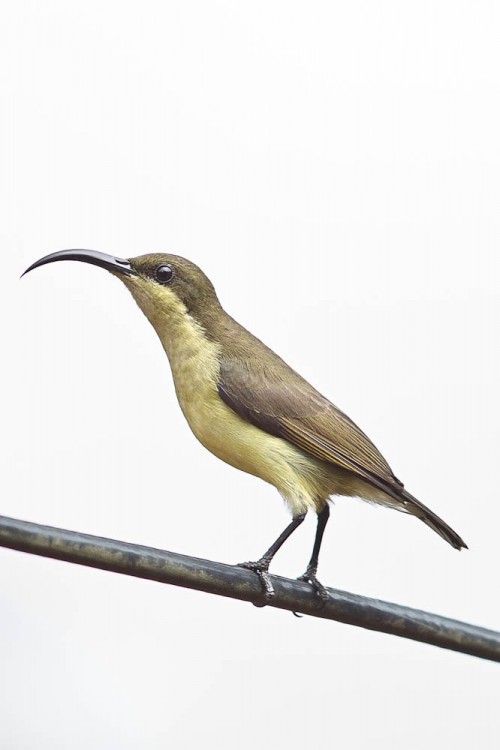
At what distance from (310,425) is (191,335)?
61cm

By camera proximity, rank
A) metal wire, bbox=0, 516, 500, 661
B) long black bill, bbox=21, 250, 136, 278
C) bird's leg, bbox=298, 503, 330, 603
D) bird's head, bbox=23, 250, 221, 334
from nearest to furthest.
Answer: metal wire, bbox=0, 516, 500, 661
bird's leg, bbox=298, 503, 330, 603
long black bill, bbox=21, 250, 136, 278
bird's head, bbox=23, 250, 221, 334

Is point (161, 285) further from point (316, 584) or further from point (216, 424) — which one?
point (316, 584)

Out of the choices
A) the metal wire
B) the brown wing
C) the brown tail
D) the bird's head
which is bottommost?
the metal wire

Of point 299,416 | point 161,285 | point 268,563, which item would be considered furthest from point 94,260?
point 268,563

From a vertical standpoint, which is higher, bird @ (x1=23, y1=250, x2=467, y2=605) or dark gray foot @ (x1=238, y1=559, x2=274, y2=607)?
bird @ (x1=23, y1=250, x2=467, y2=605)

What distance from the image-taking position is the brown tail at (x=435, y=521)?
504 cm

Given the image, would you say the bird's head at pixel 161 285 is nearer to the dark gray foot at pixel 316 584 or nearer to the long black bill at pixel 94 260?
the long black bill at pixel 94 260

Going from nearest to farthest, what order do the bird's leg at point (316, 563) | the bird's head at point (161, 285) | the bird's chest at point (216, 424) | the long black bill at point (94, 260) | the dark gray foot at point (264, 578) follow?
the dark gray foot at point (264, 578) → the bird's leg at point (316, 563) → the bird's chest at point (216, 424) → the long black bill at point (94, 260) → the bird's head at point (161, 285)

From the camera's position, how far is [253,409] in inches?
196

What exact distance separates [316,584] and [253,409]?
0.83 metres

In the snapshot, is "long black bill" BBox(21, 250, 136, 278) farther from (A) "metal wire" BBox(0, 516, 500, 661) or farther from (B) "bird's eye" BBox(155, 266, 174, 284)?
(A) "metal wire" BBox(0, 516, 500, 661)

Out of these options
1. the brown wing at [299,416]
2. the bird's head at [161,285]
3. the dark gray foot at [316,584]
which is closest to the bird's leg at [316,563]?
the dark gray foot at [316,584]

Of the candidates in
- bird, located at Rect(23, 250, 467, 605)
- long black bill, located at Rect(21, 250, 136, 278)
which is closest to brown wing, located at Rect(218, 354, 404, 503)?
bird, located at Rect(23, 250, 467, 605)

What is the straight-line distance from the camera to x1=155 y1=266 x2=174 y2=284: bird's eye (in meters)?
5.30
